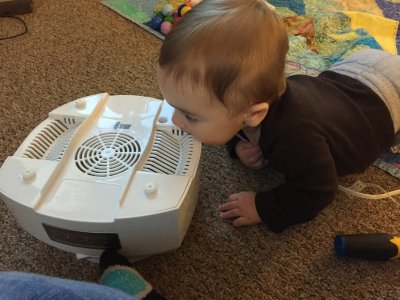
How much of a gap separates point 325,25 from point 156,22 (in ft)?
1.52

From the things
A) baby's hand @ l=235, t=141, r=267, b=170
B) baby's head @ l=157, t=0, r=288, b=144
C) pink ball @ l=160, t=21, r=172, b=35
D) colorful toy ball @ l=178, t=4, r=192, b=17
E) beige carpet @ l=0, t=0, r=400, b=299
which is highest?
baby's head @ l=157, t=0, r=288, b=144

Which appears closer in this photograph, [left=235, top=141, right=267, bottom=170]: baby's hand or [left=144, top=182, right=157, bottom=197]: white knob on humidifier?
[left=144, top=182, right=157, bottom=197]: white knob on humidifier

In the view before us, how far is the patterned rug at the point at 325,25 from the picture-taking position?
3.39 ft

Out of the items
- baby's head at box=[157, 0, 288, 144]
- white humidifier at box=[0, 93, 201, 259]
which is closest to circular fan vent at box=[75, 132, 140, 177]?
white humidifier at box=[0, 93, 201, 259]

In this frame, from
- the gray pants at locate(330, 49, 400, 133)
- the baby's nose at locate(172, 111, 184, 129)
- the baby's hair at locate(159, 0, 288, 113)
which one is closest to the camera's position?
the baby's hair at locate(159, 0, 288, 113)

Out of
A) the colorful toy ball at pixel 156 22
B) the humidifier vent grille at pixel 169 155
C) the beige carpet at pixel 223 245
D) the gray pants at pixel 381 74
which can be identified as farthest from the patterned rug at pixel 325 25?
the humidifier vent grille at pixel 169 155

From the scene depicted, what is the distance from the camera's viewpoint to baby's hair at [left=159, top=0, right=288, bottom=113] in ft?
1.73

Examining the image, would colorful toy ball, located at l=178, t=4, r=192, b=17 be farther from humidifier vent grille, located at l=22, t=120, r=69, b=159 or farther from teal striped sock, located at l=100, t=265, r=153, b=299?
teal striped sock, located at l=100, t=265, r=153, b=299

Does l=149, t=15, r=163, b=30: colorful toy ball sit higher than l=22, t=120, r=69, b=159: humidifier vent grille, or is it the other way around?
l=22, t=120, r=69, b=159: humidifier vent grille

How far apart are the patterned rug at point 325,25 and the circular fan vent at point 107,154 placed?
1.64ft

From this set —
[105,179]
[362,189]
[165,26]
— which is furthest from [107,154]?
[165,26]

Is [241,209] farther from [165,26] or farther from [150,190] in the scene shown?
[165,26]

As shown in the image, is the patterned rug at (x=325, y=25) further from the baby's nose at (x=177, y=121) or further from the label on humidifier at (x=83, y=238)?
the label on humidifier at (x=83, y=238)

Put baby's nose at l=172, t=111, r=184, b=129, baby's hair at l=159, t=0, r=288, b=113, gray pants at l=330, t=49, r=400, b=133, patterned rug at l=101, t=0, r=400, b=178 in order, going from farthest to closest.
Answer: patterned rug at l=101, t=0, r=400, b=178, gray pants at l=330, t=49, r=400, b=133, baby's nose at l=172, t=111, r=184, b=129, baby's hair at l=159, t=0, r=288, b=113
